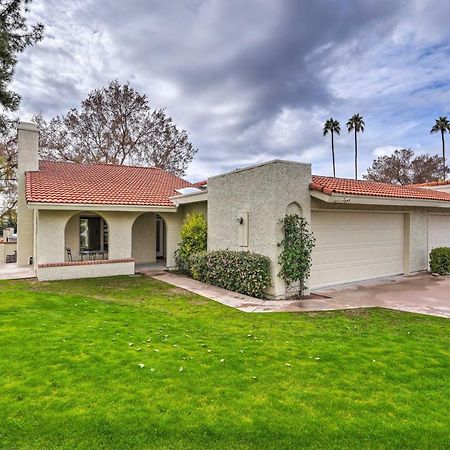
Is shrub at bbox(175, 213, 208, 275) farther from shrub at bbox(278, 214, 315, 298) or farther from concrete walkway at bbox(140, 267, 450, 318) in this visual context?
shrub at bbox(278, 214, 315, 298)

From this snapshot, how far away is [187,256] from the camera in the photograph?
16234 millimetres

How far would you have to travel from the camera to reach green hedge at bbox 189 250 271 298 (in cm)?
1133

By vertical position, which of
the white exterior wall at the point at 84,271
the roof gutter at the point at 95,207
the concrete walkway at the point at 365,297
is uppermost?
the roof gutter at the point at 95,207

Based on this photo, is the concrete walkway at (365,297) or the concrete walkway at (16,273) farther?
the concrete walkway at (16,273)

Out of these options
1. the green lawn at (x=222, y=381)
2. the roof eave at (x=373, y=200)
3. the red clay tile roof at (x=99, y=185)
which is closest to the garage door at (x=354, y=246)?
→ the roof eave at (x=373, y=200)

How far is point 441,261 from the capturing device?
15766 millimetres

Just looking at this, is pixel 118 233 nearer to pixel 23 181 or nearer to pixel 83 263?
pixel 83 263

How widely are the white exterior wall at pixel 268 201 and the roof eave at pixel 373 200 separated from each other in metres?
0.66

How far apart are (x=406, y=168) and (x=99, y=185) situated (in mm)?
43374

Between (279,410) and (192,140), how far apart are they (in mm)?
34765

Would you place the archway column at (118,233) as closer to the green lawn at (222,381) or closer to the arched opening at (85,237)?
the arched opening at (85,237)

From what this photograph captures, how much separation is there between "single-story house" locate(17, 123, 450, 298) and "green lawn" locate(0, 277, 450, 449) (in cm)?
418

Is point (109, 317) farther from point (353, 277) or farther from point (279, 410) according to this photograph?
point (353, 277)

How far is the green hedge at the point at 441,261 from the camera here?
15742mm
